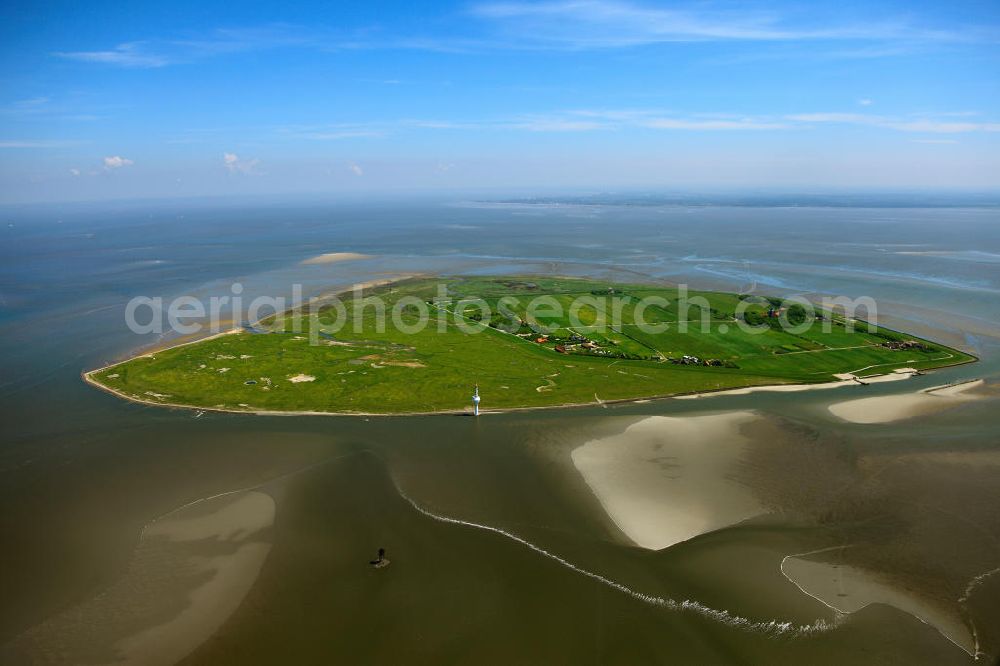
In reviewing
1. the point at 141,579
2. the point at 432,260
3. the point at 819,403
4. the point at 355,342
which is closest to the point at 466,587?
the point at 141,579

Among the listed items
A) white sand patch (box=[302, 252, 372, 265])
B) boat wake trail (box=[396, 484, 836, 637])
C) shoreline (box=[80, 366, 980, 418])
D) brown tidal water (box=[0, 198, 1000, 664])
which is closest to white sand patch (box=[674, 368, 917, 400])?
shoreline (box=[80, 366, 980, 418])

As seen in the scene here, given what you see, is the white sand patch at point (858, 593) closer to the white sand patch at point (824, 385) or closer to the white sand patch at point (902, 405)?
the white sand patch at point (902, 405)

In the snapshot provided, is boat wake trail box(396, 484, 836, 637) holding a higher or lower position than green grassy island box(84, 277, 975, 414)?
lower

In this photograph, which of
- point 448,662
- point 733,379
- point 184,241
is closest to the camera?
point 448,662

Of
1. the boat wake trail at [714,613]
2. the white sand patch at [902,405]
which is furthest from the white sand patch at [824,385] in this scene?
the boat wake trail at [714,613]

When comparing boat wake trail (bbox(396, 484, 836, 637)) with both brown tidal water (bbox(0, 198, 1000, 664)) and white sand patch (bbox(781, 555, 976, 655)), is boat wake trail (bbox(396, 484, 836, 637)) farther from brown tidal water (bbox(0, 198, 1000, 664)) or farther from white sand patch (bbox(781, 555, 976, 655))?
white sand patch (bbox(781, 555, 976, 655))

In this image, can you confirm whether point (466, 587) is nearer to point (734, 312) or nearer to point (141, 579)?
point (141, 579)
